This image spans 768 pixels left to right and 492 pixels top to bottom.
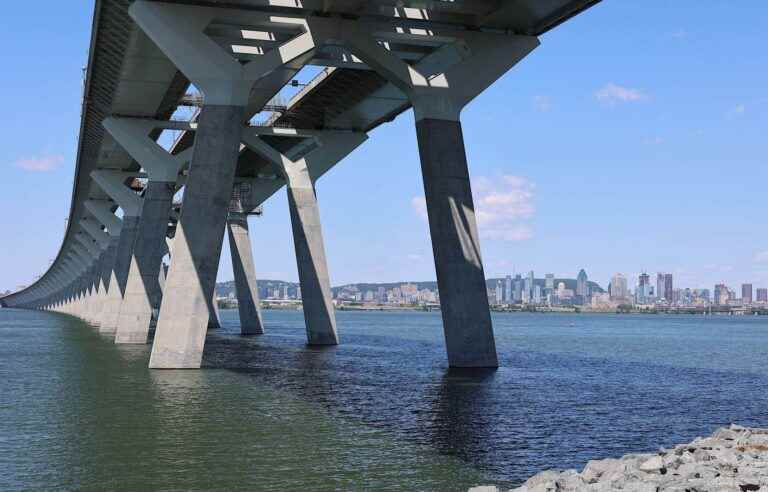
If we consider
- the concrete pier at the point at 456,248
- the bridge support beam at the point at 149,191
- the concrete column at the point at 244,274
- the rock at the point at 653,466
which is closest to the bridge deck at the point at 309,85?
the bridge support beam at the point at 149,191

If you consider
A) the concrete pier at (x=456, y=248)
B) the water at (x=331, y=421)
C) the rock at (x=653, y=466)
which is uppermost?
the concrete pier at (x=456, y=248)

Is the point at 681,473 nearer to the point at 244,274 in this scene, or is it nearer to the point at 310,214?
the point at 310,214

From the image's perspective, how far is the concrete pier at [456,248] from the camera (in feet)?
105

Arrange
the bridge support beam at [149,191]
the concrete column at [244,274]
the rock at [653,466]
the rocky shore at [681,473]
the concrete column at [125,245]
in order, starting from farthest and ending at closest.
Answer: the concrete column at [244,274]
the concrete column at [125,245]
the bridge support beam at [149,191]
the rock at [653,466]
the rocky shore at [681,473]

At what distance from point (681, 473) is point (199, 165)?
22228 mm

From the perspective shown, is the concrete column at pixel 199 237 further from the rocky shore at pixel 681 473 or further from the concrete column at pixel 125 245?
the concrete column at pixel 125 245

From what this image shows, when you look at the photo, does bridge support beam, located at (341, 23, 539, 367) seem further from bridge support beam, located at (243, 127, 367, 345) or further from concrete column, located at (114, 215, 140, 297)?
concrete column, located at (114, 215, 140, 297)

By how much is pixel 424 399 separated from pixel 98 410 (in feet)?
25.7

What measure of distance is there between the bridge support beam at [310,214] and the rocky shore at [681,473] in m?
34.0

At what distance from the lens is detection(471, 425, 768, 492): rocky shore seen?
10.7m

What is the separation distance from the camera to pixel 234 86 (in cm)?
3148

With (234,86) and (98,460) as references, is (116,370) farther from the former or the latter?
(98,460)

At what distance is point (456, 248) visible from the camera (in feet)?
105

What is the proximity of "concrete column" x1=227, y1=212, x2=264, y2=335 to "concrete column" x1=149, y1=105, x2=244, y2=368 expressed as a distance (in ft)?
118
